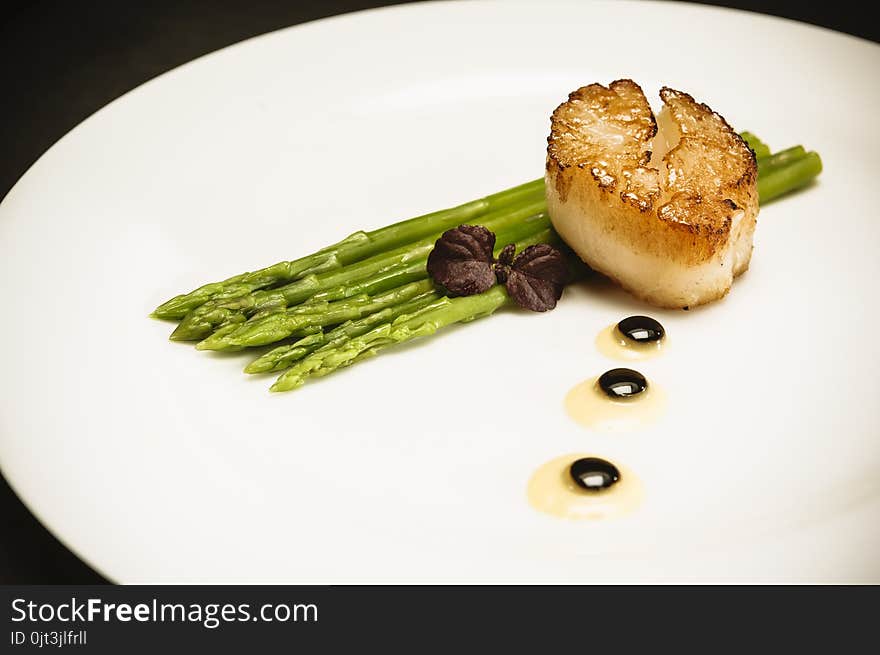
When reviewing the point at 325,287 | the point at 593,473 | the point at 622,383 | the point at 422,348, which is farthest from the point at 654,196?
the point at 325,287

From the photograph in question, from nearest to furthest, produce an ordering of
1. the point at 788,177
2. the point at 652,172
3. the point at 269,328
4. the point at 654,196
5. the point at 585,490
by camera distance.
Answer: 1. the point at 585,490
2. the point at 269,328
3. the point at 654,196
4. the point at 652,172
5. the point at 788,177

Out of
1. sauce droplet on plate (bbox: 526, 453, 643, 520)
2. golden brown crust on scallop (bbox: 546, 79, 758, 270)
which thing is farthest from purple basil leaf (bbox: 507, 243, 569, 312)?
sauce droplet on plate (bbox: 526, 453, 643, 520)

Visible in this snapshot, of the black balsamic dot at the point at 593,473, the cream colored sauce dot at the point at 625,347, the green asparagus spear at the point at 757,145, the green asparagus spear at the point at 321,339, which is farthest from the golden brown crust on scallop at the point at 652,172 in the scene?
the black balsamic dot at the point at 593,473

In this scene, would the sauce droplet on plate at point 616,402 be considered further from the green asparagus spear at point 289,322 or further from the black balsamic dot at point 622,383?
the green asparagus spear at point 289,322

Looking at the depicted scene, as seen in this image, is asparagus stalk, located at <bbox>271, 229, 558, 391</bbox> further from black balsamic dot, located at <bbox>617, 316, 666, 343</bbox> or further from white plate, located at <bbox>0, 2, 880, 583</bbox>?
black balsamic dot, located at <bbox>617, 316, 666, 343</bbox>

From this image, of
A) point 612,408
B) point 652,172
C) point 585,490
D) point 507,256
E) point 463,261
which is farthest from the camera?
point 507,256

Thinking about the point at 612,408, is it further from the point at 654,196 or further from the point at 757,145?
the point at 757,145
